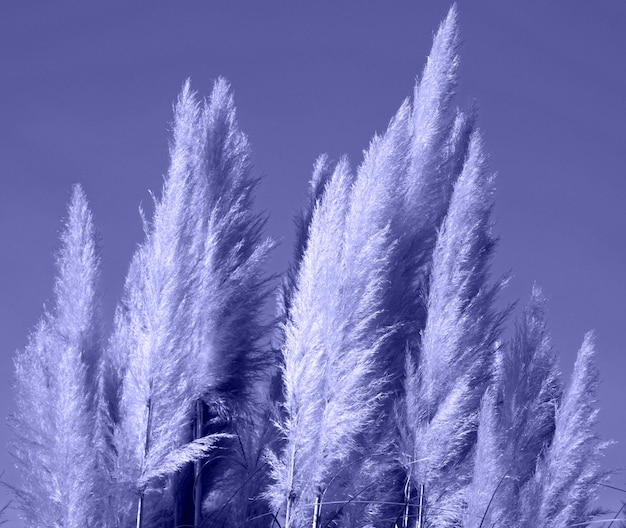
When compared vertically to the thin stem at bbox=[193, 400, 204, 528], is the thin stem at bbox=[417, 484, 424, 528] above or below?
below

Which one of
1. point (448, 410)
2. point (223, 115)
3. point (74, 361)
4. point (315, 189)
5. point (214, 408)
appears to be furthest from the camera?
point (315, 189)

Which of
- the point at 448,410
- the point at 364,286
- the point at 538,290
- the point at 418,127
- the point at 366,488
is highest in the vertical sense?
the point at 418,127

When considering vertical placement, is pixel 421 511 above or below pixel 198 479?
below

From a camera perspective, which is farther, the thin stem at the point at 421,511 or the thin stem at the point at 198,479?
the thin stem at the point at 198,479

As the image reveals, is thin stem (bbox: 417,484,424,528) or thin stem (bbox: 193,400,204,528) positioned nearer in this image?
thin stem (bbox: 417,484,424,528)

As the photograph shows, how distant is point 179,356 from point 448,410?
1326mm

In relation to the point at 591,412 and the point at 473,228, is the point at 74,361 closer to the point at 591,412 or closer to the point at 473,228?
the point at 473,228

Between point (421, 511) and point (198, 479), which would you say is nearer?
point (421, 511)

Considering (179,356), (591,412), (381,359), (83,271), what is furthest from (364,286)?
(591,412)

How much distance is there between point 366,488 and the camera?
18.0 feet

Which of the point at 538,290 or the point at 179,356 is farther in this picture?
the point at 538,290

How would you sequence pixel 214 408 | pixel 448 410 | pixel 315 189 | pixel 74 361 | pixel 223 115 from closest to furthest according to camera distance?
pixel 74 361
pixel 448 410
pixel 214 408
pixel 223 115
pixel 315 189

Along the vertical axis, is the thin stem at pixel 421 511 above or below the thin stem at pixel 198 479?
below

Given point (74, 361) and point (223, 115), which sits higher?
point (223, 115)
